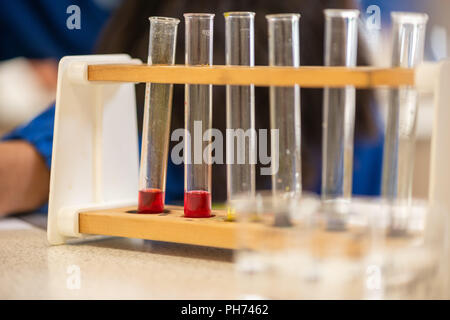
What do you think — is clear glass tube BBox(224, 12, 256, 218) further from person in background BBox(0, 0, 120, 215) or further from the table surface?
person in background BBox(0, 0, 120, 215)

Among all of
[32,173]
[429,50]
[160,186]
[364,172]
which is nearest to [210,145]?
[160,186]

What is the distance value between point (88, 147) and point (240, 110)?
0.28 meters

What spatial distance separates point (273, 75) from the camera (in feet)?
2.88

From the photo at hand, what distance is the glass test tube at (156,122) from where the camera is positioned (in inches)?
40.1

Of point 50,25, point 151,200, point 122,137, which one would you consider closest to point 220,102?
point 122,137

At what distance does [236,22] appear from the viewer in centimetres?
96

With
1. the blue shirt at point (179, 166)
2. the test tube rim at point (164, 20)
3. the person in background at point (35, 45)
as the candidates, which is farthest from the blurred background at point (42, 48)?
the test tube rim at point (164, 20)

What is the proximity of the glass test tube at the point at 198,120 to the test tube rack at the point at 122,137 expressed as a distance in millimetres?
31

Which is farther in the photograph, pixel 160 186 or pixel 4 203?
pixel 4 203

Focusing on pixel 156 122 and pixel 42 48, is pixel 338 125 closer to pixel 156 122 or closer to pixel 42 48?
pixel 156 122

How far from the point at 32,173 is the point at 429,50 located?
53.4 inches

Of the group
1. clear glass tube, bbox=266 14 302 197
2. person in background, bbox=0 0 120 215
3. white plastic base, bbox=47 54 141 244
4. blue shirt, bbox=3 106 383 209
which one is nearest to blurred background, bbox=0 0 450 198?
person in background, bbox=0 0 120 215

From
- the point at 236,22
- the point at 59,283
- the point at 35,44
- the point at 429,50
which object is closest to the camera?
the point at 59,283
